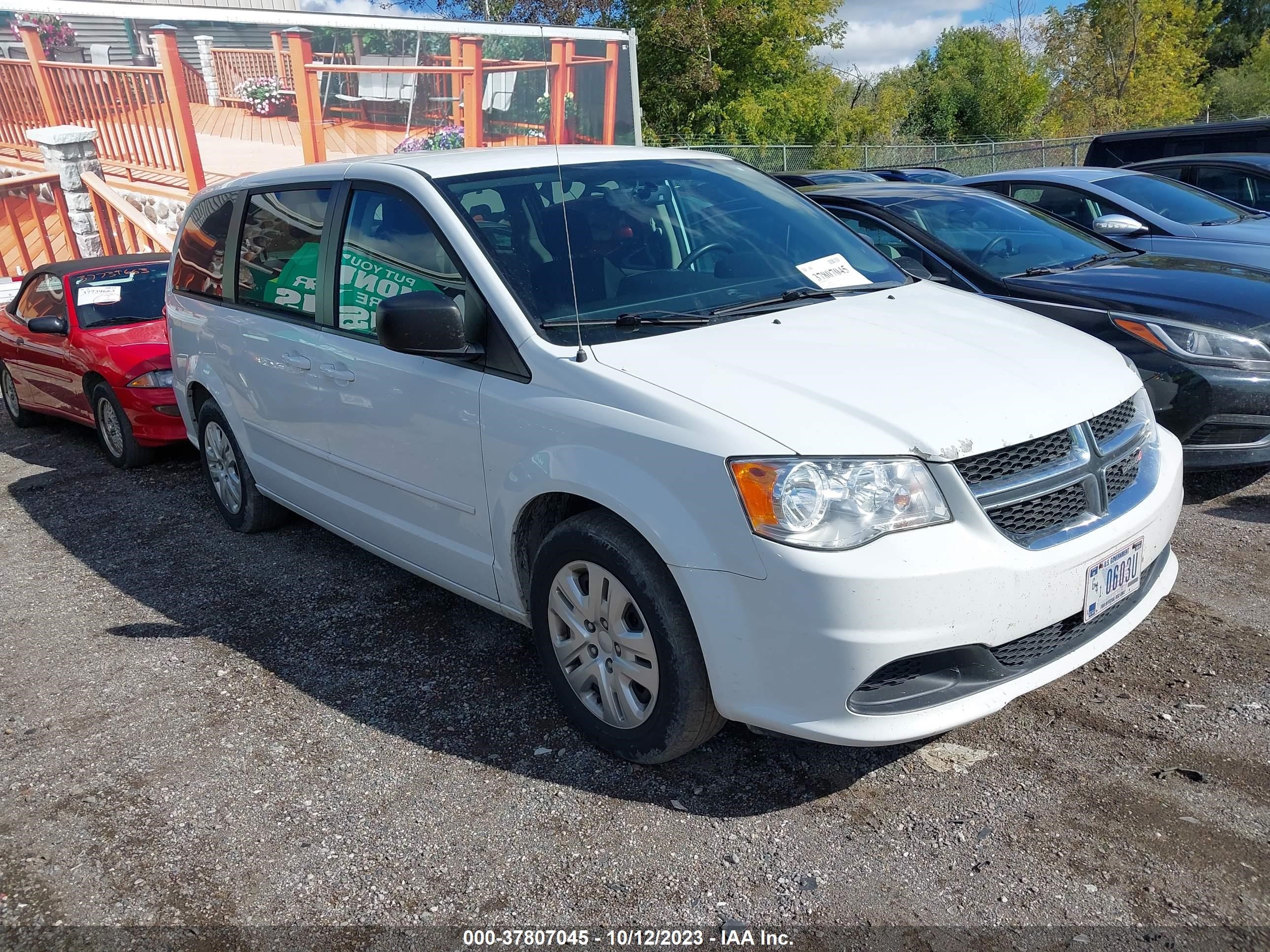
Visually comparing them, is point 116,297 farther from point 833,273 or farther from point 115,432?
point 833,273

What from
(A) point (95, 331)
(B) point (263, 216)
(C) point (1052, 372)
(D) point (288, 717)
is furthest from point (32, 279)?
(C) point (1052, 372)

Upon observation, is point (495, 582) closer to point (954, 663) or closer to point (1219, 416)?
point (954, 663)

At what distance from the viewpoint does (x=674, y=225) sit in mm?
3795

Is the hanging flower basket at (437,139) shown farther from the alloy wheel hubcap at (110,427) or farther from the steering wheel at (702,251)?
the steering wheel at (702,251)

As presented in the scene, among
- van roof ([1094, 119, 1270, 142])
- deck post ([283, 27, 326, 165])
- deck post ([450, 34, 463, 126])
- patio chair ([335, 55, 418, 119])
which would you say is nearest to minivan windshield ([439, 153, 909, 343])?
van roof ([1094, 119, 1270, 142])

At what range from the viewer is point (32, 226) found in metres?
12.5

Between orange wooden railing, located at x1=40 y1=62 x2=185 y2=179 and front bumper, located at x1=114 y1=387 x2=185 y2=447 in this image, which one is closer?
front bumper, located at x1=114 y1=387 x2=185 y2=447

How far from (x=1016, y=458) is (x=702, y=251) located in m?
1.46

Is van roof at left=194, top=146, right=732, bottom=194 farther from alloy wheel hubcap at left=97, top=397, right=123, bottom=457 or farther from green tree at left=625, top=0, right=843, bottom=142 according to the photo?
green tree at left=625, top=0, right=843, bottom=142

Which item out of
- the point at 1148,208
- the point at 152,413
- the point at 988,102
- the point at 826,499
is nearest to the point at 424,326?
the point at 826,499

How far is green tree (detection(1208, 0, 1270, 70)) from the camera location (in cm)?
5569

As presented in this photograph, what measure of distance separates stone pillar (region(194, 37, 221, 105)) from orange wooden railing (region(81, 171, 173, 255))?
66.5 inches

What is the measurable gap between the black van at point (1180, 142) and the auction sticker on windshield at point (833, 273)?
9.49 meters

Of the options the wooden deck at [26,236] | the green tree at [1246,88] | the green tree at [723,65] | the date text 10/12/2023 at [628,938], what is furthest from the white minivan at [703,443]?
the green tree at [1246,88]
